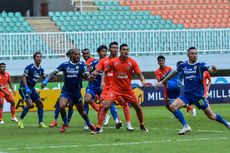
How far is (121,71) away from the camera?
19062 millimetres

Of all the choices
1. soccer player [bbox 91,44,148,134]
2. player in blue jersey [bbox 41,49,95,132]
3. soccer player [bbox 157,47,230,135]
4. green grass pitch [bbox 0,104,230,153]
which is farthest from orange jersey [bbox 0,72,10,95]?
soccer player [bbox 157,47,230,135]

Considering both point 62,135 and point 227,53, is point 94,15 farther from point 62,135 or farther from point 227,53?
point 62,135

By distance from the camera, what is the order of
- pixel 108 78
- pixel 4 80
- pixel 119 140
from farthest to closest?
1. pixel 4 80
2. pixel 108 78
3. pixel 119 140

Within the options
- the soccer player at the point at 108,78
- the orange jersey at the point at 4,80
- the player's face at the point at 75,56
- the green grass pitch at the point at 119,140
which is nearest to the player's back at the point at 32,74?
the green grass pitch at the point at 119,140

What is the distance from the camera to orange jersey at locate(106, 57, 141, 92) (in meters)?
19.1

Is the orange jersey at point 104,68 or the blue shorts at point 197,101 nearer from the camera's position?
the blue shorts at point 197,101

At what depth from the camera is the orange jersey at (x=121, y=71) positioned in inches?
750

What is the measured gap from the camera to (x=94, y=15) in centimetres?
4341

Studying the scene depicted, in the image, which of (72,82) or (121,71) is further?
(72,82)

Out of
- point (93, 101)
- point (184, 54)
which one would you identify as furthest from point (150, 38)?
point (93, 101)

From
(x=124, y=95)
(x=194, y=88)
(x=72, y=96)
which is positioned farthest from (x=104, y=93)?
(x=194, y=88)

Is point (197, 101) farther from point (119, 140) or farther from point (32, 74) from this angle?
point (32, 74)

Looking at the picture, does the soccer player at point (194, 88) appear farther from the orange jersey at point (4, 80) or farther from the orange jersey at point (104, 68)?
the orange jersey at point (4, 80)

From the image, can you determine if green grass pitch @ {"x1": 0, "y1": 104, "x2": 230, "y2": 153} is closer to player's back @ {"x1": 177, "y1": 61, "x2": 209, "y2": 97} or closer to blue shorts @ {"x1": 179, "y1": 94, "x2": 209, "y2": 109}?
blue shorts @ {"x1": 179, "y1": 94, "x2": 209, "y2": 109}
